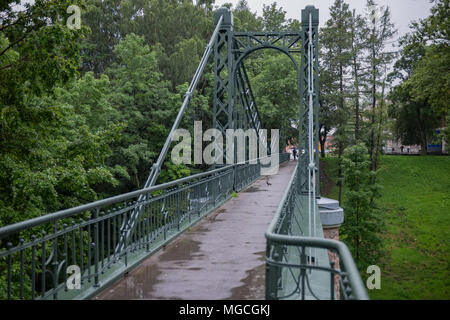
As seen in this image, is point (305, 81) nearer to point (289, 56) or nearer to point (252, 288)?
point (289, 56)

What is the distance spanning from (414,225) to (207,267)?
28603 millimetres

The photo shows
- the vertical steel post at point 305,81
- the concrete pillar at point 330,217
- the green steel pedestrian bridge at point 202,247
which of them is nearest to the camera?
the green steel pedestrian bridge at point 202,247

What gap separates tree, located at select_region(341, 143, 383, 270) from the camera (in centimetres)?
2359

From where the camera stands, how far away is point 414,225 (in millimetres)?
31062

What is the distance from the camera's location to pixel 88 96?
21797 mm

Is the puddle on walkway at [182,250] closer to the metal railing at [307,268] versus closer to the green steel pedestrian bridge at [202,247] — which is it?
the green steel pedestrian bridge at [202,247]

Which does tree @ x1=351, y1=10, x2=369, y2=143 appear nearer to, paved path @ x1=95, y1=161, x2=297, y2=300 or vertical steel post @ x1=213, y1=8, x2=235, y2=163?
vertical steel post @ x1=213, y1=8, x2=235, y2=163

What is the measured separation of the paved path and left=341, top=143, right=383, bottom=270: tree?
14987mm

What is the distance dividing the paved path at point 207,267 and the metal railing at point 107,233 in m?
0.21

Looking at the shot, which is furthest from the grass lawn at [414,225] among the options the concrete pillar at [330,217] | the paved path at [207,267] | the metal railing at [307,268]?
the metal railing at [307,268]

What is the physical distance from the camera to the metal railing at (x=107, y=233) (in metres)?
4.32

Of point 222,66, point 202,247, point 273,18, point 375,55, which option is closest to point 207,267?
point 202,247

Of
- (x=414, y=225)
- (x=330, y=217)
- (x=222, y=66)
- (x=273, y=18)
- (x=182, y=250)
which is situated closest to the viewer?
(x=182, y=250)

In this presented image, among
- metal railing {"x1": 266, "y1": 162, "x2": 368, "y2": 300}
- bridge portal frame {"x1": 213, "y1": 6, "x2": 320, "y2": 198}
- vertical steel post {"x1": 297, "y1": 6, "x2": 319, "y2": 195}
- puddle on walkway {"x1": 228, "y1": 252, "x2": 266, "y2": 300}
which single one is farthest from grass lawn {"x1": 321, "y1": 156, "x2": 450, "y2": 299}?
metal railing {"x1": 266, "y1": 162, "x2": 368, "y2": 300}
